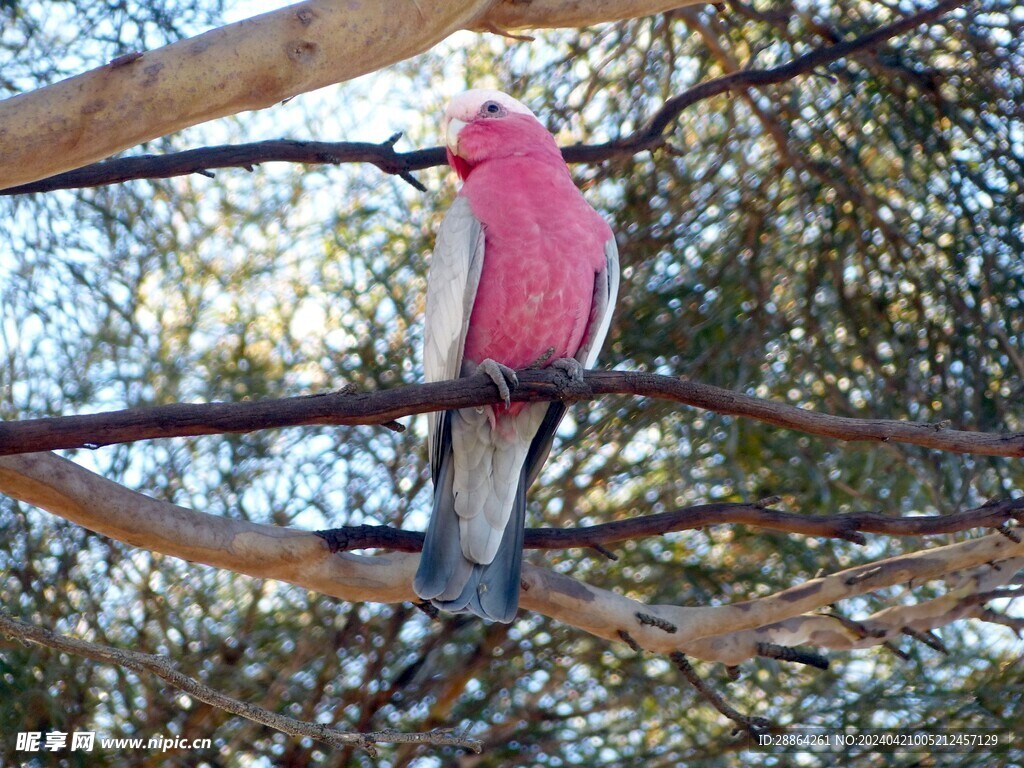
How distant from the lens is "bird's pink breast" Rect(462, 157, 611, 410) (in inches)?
92.1

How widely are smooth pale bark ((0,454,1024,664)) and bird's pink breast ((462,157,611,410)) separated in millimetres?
475

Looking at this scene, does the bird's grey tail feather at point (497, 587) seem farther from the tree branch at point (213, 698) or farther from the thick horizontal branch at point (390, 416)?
the tree branch at point (213, 698)

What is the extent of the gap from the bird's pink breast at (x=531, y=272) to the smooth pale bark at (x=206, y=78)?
56 cm

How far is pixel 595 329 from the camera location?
8.20 feet

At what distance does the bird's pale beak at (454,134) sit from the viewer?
8.65 feet

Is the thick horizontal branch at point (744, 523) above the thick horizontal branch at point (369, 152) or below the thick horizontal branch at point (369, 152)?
below

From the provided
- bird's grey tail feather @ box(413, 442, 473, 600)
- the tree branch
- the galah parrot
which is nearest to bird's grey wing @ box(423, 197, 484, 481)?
the galah parrot

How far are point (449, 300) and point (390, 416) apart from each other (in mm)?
643

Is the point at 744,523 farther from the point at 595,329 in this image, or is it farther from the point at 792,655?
the point at 595,329

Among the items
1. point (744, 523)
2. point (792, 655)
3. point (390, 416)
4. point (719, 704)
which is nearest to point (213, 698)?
point (390, 416)

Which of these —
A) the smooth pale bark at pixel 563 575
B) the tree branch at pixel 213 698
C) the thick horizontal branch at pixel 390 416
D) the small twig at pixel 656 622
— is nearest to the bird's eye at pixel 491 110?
the thick horizontal branch at pixel 390 416

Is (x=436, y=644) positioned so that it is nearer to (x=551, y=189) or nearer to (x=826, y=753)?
(x=826, y=753)

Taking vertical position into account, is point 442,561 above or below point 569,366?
below

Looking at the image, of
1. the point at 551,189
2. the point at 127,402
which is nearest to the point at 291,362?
the point at 127,402
